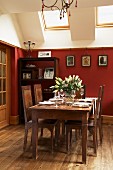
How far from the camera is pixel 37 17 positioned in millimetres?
5762

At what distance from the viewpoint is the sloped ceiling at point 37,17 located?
4326mm

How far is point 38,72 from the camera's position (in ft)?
20.4

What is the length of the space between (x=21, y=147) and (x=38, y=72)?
2768mm

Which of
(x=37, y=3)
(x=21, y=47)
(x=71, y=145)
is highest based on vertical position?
(x=37, y=3)

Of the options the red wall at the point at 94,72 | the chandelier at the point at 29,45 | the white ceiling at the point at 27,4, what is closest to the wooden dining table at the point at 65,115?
the white ceiling at the point at 27,4

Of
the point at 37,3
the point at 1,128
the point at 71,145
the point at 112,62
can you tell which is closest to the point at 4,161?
the point at 71,145

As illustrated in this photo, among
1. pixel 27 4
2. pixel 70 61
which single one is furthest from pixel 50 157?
pixel 70 61

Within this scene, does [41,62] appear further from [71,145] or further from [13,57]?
[71,145]

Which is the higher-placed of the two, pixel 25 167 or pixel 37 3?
pixel 37 3

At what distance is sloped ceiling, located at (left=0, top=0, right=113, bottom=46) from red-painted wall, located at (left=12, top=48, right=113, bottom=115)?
421 mm

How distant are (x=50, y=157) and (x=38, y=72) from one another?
3.22m

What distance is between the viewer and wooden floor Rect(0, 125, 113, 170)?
3.00m

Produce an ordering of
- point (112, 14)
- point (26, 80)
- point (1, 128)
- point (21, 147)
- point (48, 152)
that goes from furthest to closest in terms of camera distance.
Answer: point (26, 80) → point (112, 14) → point (1, 128) → point (21, 147) → point (48, 152)

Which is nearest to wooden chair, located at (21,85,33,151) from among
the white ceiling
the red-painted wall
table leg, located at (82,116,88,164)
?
table leg, located at (82,116,88,164)
